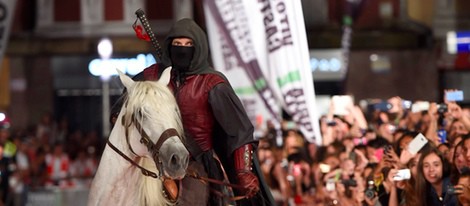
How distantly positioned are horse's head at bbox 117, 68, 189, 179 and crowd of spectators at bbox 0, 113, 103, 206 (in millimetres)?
12331

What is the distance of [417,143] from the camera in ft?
41.5

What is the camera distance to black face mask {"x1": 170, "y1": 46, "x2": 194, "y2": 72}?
10.3m

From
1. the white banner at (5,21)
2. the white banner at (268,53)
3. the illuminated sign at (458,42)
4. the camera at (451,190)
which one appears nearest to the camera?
the camera at (451,190)

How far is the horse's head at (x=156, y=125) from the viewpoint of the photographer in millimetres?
8891

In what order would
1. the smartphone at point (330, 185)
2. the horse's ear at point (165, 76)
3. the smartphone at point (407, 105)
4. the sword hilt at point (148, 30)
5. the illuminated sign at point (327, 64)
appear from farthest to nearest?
1. the illuminated sign at point (327, 64)
2. the smartphone at point (407, 105)
3. the smartphone at point (330, 185)
4. the sword hilt at point (148, 30)
5. the horse's ear at point (165, 76)

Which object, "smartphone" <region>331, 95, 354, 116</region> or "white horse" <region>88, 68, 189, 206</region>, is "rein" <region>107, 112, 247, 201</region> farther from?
"smartphone" <region>331, 95, 354, 116</region>

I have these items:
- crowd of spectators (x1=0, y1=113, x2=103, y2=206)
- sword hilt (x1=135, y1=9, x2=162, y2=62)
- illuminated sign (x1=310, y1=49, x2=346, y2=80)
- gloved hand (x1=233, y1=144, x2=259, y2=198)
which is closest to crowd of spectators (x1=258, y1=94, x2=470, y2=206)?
gloved hand (x1=233, y1=144, x2=259, y2=198)

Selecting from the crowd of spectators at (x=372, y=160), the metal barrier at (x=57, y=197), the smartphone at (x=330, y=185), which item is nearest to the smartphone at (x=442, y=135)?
the crowd of spectators at (x=372, y=160)

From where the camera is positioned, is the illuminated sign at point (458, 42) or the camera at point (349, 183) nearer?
the camera at point (349, 183)

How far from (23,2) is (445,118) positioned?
28.9 metres

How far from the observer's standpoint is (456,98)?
1454 cm

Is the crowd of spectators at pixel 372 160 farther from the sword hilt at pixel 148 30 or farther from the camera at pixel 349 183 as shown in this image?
the sword hilt at pixel 148 30

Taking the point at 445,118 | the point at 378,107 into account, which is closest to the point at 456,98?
the point at 445,118

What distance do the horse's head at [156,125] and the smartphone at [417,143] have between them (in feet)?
12.1
